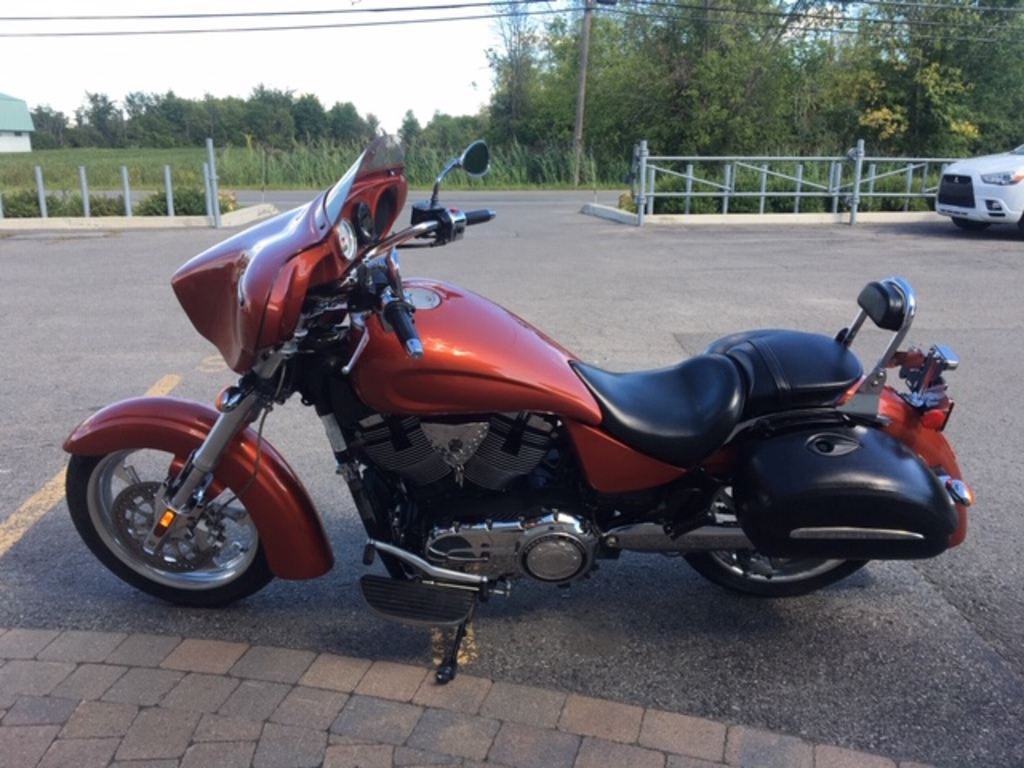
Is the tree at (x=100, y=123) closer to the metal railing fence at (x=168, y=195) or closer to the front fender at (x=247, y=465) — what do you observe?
the metal railing fence at (x=168, y=195)

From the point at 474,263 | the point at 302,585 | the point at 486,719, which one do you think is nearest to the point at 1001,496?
the point at 486,719

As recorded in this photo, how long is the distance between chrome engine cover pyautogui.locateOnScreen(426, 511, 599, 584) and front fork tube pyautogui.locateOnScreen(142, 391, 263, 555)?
27.3 inches

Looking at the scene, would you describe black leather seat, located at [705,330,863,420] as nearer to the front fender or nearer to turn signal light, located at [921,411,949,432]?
turn signal light, located at [921,411,949,432]

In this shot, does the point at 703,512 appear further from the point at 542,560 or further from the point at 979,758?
the point at 979,758

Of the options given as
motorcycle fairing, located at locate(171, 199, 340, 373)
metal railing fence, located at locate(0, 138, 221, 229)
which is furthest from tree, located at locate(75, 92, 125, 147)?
motorcycle fairing, located at locate(171, 199, 340, 373)

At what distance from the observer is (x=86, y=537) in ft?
10.1

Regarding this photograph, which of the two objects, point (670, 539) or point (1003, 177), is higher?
point (1003, 177)

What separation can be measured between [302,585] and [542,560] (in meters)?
1.11

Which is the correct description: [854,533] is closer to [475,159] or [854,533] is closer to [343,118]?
[475,159]

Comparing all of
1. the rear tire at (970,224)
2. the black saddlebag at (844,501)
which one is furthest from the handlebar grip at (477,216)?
the rear tire at (970,224)

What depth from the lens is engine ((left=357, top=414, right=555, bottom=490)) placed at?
254 cm

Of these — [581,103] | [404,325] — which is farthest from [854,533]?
[581,103]

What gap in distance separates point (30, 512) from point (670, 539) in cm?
285

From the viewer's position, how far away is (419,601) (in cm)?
267
